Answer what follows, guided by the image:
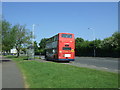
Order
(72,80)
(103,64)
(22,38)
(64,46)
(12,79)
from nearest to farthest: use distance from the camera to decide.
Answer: (72,80), (12,79), (103,64), (64,46), (22,38)

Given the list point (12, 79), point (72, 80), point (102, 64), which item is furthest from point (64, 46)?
point (72, 80)

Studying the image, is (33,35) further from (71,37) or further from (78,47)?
(71,37)

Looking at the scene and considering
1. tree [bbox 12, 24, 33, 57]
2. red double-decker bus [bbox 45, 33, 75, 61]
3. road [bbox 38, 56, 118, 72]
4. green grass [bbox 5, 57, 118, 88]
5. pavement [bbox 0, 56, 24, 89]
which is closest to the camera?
green grass [bbox 5, 57, 118, 88]

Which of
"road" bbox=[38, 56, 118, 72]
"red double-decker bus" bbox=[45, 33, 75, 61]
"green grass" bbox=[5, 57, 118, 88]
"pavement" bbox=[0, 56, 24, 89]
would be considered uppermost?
"red double-decker bus" bbox=[45, 33, 75, 61]

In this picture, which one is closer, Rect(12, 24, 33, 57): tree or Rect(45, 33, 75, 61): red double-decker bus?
Rect(45, 33, 75, 61): red double-decker bus

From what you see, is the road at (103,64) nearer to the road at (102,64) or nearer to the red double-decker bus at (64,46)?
the road at (102,64)

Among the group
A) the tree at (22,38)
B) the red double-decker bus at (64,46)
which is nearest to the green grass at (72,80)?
the red double-decker bus at (64,46)

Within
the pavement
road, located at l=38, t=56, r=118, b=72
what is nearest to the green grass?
the pavement

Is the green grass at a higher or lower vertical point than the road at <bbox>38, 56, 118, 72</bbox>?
higher

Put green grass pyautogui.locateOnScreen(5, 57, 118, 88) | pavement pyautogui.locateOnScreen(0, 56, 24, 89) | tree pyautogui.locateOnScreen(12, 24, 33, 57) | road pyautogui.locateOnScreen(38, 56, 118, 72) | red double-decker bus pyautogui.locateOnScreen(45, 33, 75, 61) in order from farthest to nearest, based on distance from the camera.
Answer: tree pyautogui.locateOnScreen(12, 24, 33, 57), red double-decker bus pyautogui.locateOnScreen(45, 33, 75, 61), road pyautogui.locateOnScreen(38, 56, 118, 72), pavement pyautogui.locateOnScreen(0, 56, 24, 89), green grass pyautogui.locateOnScreen(5, 57, 118, 88)

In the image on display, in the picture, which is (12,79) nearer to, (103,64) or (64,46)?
(103,64)

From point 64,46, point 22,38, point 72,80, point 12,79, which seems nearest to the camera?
point 72,80

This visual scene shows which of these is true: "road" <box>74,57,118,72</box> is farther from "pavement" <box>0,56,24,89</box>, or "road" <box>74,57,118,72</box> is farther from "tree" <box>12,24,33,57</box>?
"tree" <box>12,24,33,57</box>

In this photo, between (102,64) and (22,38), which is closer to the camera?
(102,64)
